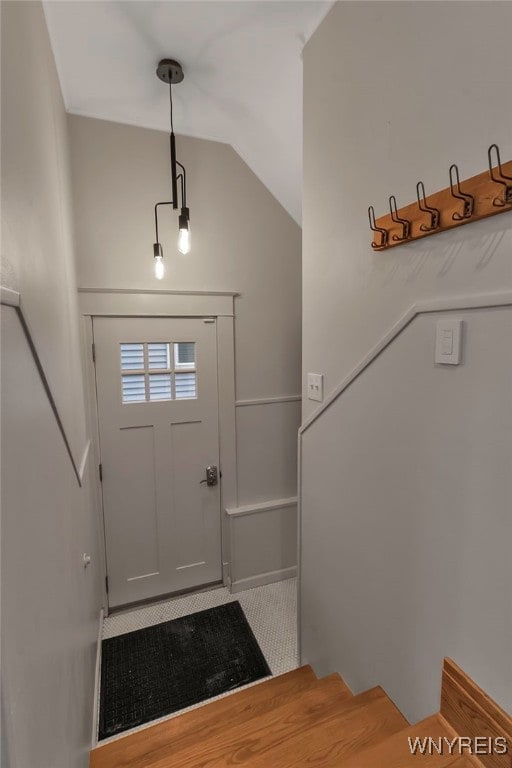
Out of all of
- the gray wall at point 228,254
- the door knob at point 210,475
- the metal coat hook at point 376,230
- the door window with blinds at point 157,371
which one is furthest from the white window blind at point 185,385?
the metal coat hook at point 376,230

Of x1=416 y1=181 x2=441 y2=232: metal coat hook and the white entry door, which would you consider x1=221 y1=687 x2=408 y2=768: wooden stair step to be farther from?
x1=416 y1=181 x2=441 y2=232: metal coat hook

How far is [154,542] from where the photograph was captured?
2592 millimetres

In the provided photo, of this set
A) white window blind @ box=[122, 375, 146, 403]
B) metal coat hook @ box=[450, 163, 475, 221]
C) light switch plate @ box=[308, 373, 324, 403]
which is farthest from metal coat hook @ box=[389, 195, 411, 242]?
white window blind @ box=[122, 375, 146, 403]

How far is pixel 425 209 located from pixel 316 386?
2.87ft

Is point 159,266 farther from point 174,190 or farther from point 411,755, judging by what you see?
point 411,755

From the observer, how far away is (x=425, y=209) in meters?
1.09

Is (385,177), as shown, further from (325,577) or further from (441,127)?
(325,577)

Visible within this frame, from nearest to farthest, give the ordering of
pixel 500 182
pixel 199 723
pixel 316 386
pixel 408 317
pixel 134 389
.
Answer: pixel 500 182 → pixel 408 317 → pixel 199 723 → pixel 316 386 → pixel 134 389

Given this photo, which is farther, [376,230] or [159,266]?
[159,266]

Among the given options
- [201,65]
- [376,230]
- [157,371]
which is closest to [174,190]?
[201,65]

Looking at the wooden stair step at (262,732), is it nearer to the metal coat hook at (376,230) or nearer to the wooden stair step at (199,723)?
the wooden stair step at (199,723)

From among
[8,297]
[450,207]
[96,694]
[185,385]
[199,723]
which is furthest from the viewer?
[185,385]

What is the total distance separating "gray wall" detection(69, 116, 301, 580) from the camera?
2215mm

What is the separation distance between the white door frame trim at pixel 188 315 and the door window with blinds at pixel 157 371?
0.19 meters
